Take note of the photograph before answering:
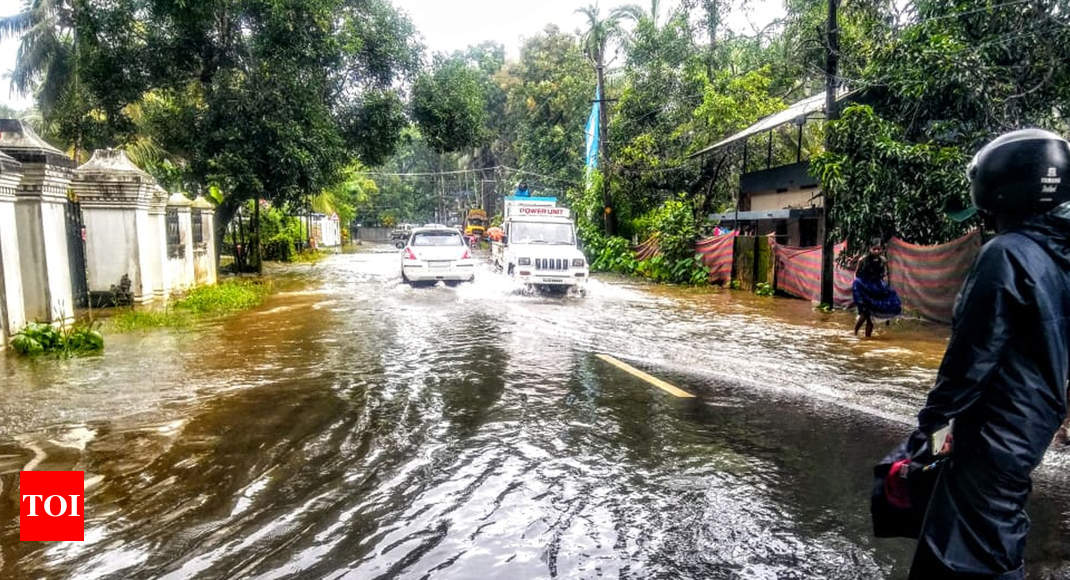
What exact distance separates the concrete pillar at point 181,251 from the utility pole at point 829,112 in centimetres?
1434

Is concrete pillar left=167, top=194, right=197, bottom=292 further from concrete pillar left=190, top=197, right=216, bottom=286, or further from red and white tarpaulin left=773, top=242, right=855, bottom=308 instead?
red and white tarpaulin left=773, top=242, right=855, bottom=308

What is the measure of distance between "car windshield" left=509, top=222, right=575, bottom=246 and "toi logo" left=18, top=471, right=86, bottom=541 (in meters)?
15.0

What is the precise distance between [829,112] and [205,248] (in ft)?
53.4

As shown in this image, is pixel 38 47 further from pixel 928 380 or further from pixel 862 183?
pixel 928 380

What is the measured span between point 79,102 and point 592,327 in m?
19.1

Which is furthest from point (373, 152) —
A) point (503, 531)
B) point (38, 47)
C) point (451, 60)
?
point (503, 531)

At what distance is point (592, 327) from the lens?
11750 mm

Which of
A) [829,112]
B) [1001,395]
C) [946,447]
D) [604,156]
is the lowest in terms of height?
[946,447]

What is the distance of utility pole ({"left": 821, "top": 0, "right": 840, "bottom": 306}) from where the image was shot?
13438mm

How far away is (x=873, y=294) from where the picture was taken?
34.5 ft

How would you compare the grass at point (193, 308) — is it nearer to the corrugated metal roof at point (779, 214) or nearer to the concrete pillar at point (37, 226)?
the concrete pillar at point (37, 226)

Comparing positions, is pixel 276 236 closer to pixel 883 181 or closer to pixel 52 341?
pixel 52 341

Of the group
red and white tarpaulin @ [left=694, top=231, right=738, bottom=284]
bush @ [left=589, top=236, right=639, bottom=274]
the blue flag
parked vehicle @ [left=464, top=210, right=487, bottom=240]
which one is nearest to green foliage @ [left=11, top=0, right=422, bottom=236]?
the blue flag

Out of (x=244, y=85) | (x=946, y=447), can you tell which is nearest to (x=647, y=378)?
(x=946, y=447)
